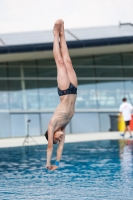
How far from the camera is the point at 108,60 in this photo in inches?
1264

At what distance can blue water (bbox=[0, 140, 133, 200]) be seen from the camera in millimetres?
9672

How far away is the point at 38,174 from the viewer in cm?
1263

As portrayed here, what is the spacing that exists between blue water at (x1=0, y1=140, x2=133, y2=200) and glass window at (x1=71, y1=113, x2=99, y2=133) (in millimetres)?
12146

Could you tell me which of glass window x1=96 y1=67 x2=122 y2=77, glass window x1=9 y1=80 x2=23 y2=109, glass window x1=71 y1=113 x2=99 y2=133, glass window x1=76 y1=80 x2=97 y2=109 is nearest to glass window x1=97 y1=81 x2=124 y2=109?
glass window x1=76 y1=80 x2=97 y2=109

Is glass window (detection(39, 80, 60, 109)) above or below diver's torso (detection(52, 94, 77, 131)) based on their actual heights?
above

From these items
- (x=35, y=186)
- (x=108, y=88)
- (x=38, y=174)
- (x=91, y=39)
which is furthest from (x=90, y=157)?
(x=108, y=88)

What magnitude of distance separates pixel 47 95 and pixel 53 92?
1.21 feet

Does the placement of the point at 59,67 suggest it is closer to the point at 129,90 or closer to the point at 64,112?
the point at 64,112

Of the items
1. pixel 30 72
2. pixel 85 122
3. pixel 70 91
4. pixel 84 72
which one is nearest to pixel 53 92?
pixel 30 72

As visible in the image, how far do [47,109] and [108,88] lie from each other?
365 cm

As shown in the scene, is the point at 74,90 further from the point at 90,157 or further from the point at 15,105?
the point at 15,105

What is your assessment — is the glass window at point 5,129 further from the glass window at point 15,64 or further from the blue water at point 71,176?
the blue water at point 71,176

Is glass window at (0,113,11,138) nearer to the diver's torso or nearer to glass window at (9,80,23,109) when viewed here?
glass window at (9,80,23,109)

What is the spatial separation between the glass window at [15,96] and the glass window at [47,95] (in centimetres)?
114
